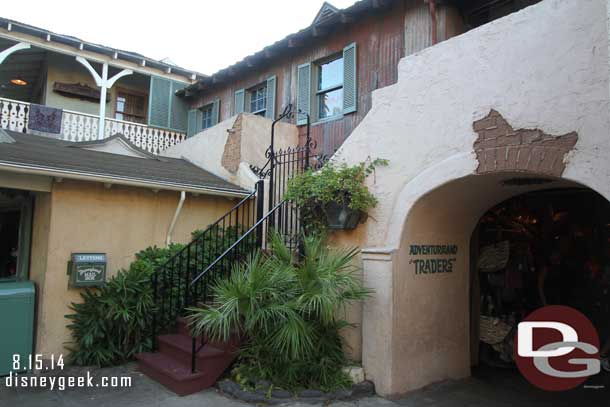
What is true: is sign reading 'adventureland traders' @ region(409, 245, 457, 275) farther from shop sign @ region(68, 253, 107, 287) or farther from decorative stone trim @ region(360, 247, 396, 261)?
shop sign @ region(68, 253, 107, 287)

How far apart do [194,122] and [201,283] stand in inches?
340

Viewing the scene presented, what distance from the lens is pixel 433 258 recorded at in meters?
5.57

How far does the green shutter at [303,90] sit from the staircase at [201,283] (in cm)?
178

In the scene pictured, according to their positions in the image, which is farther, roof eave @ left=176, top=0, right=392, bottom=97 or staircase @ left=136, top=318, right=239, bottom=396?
roof eave @ left=176, top=0, right=392, bottom=97

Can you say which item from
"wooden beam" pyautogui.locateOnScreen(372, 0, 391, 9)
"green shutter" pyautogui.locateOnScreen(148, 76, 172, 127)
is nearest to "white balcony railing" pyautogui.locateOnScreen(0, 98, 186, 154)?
"green shutter" pyautogui.locateOnScreen(148, 76, 172, 127)

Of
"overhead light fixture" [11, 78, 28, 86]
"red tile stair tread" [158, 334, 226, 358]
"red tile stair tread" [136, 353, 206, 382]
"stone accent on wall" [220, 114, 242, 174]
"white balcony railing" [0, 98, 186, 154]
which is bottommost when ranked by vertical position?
"red tile stair tread" [136, 353, 206, 382]

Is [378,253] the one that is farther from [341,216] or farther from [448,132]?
[448,132]

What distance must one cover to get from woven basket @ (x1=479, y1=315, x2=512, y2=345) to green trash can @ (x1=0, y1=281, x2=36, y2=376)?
6.51 m

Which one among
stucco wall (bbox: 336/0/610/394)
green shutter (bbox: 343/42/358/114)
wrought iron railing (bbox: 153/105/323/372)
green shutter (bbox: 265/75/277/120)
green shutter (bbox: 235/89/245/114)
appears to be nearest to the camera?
stucco wall (bbox: 336/0/610/394)

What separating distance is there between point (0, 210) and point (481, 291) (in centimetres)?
945

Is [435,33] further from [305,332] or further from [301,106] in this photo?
[305,332]

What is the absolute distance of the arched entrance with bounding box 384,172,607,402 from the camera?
5055 millimetres

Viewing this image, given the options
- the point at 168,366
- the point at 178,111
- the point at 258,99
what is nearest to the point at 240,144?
the point at 258,99

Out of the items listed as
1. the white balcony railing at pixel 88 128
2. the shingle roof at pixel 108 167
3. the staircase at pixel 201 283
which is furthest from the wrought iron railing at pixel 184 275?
the white balcony railing at pixel 88 128
